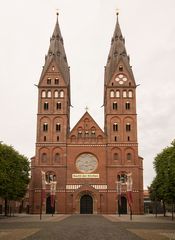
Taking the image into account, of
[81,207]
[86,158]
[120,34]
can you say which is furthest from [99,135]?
[120,34]

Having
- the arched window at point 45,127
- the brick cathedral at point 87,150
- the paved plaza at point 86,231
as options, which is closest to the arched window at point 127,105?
the brick cathedral at point 87,150

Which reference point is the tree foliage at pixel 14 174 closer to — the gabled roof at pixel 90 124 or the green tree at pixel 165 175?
the gabled roof at pixel 90 124

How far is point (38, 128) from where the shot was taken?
77625 mm

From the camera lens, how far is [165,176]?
184 ft

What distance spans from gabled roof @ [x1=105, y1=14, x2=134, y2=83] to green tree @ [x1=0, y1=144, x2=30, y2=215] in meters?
26.7

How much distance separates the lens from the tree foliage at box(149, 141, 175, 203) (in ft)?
169

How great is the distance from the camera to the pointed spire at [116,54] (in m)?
82.2

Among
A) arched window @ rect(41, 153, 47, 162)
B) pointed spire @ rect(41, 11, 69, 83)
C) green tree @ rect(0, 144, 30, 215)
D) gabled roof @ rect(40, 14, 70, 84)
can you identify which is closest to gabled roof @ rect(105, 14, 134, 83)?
gabled roof @ rect(40, 14, 70, 84)

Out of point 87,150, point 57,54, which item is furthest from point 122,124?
point 57,54

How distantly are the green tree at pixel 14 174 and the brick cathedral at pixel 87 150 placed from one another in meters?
6.27

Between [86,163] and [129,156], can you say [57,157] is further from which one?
[129,156]

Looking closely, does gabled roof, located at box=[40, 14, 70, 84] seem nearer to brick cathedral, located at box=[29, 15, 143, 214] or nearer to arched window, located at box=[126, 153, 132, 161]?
brick cathedral, located at box=[29, 15, 143, 214]

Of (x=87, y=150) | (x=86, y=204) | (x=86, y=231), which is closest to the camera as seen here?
(x=86, y=231)

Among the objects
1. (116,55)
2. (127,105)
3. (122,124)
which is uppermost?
(116,55)
